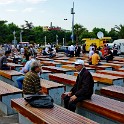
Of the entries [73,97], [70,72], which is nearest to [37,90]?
[73,97]

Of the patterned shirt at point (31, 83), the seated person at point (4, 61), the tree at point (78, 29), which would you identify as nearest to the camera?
the patterned shirt at point (31, 83)

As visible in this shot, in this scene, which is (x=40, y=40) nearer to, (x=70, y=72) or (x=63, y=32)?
(x=63, y=32)

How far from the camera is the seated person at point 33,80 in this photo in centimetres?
663

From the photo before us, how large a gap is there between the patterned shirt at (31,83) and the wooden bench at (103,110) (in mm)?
1210

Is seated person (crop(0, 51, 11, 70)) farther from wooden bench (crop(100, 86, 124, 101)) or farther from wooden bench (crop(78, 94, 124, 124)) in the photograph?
wooden bench (crop(78, 94, 124, 124))

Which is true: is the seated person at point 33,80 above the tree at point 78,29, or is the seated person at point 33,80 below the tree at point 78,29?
below

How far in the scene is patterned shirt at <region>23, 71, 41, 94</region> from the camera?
6633 millimetres

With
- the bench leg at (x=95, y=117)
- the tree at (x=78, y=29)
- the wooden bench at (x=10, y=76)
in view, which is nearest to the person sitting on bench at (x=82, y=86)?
the bench leg at (x=95, y=117)

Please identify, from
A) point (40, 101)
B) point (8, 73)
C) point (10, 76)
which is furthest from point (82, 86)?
point (8, 73)

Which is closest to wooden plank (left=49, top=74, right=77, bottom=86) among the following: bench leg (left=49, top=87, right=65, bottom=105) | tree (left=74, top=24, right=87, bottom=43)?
bench leg (left=49, top=87, right=65, bottom=105)

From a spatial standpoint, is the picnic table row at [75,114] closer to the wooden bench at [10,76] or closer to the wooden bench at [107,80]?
the wooden bench at [107,80]

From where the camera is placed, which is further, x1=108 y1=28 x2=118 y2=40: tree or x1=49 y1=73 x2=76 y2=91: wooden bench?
x1=108 y1=28 x2=118 y2=40: tree

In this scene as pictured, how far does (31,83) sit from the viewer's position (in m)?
6.68

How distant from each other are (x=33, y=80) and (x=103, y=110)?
1733 mm
